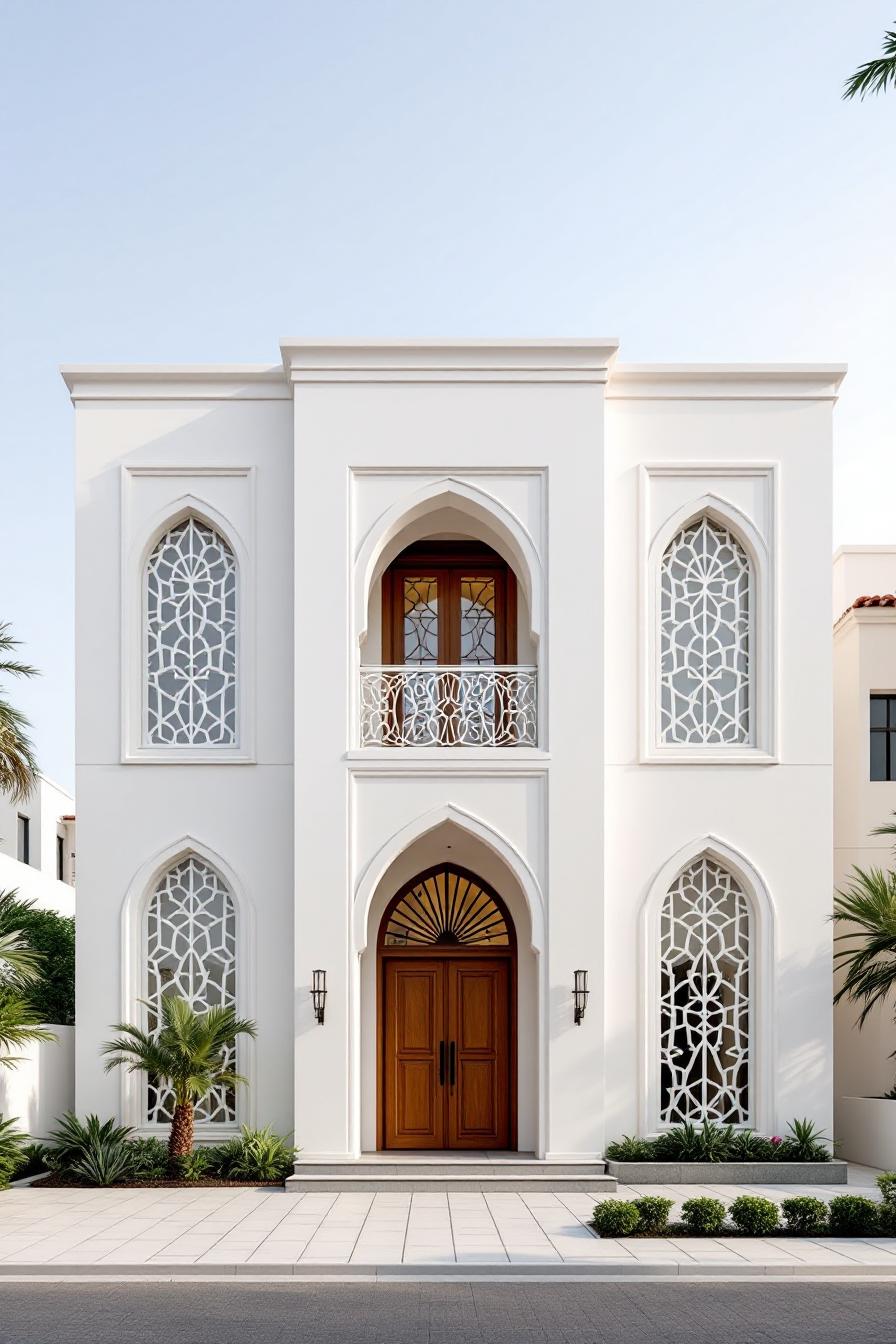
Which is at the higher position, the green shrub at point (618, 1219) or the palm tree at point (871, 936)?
the palm tree at point (871, 936)

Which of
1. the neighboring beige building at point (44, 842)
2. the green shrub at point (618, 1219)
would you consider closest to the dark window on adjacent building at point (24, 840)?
the neighboring beige building at point (44, 842)

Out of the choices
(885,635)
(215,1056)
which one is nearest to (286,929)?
(215,1056)

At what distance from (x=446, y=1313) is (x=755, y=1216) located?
320 cm

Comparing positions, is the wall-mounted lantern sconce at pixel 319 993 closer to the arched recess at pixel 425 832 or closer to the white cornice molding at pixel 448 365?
the arched recess at pixel 425 832

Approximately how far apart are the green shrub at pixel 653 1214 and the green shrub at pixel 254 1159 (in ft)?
13.4

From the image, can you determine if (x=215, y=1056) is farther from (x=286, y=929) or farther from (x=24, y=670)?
(x=24, y=670)

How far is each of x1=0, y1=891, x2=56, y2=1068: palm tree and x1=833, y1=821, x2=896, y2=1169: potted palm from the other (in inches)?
340

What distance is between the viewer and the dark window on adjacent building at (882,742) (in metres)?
16.7

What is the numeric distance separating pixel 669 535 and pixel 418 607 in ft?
10.7

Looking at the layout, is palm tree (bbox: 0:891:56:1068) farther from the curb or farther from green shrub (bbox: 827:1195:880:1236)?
green shrub (bbox: 827:1195:880:1236)

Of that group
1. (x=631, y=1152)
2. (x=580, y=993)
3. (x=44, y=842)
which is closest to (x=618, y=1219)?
(x=631, y=1152)

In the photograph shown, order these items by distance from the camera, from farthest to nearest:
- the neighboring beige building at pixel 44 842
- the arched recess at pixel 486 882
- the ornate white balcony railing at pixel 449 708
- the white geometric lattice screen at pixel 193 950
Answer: the neighboring beige building at pixel 44 842
the ornate white balcony railing at pixel 449 708
the white geometric lattice screen at pixel 193 950
the arched recess at pixel 486 882

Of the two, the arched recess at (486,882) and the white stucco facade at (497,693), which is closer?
the arched recess at (486,882)

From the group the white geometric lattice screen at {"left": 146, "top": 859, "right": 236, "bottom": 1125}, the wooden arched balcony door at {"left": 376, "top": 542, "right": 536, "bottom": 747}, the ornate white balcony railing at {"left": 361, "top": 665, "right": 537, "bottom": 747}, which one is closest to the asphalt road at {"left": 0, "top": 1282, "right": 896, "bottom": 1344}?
the white geometric lattice screen at {"left": 146, "top": 859, "right": 236, "bottom": 1125}
